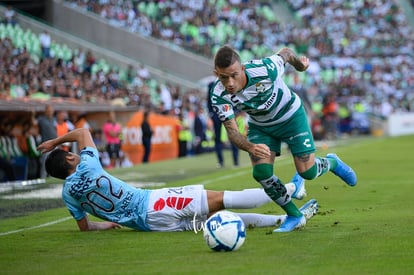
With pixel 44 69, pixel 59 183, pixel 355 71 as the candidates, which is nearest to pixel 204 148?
pixel 44 69

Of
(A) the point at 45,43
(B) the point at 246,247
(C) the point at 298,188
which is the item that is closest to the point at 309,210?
Answer: (C) the point at 298,188

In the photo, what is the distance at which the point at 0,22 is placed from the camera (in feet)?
112

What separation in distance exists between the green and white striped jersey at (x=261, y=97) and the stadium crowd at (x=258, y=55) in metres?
14.3

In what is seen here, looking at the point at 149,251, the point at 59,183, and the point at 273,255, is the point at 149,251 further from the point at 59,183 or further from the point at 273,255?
the point at 59,183

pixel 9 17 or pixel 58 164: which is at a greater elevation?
pixel 9 17

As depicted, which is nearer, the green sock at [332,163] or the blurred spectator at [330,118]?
the green sock at [332,163]

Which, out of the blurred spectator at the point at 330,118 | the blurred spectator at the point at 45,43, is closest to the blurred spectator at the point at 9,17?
the blurred spectator at the point at 45,43

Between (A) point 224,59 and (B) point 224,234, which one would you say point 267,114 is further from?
(B) point 224,234

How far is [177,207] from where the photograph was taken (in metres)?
10.2

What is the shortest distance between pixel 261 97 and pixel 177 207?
1.50 m

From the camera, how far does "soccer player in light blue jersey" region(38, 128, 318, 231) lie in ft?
33.4

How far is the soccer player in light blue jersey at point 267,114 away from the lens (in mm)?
9664

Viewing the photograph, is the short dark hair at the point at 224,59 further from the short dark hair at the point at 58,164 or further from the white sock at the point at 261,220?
the short dark hair at the point at 58,164

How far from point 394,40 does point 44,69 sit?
34.5 meters
